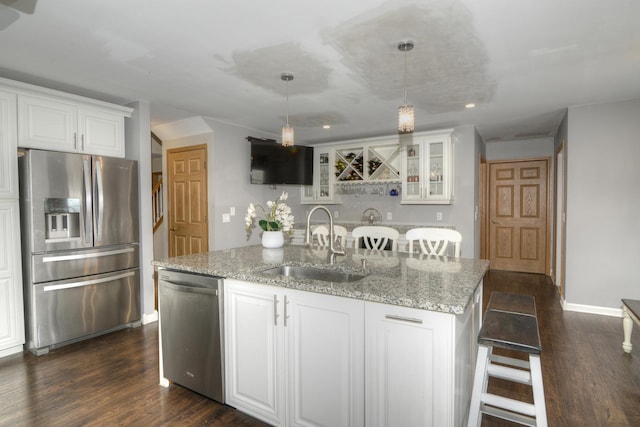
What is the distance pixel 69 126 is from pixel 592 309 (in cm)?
587

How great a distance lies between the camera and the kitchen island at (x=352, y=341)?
1496 mm

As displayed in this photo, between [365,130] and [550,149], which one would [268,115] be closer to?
[365,130]

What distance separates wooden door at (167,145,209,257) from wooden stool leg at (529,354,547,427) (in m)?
3.95

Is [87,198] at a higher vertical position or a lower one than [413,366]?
higher

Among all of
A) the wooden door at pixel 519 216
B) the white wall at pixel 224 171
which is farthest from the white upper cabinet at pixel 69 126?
the wooden door at pixel 519 216

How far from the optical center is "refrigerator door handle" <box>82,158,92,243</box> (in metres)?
3.23

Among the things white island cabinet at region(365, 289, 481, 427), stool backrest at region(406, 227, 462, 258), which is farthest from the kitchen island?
stool backrest at region(406, 227, 462, 258)

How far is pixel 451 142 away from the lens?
496cm

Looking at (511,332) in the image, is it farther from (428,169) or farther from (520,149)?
(520,149)

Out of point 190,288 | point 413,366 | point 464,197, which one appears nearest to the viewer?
point 413,366

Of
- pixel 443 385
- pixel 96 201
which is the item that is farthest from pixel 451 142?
pixel 96 201

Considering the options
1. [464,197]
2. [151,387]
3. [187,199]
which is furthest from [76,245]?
[464,197]

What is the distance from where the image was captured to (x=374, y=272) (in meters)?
2.08

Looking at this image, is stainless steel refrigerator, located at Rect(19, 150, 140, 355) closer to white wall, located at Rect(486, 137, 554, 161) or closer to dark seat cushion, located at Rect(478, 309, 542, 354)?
dark seat cushion, located at Rect(478, 309, 542, 354)
